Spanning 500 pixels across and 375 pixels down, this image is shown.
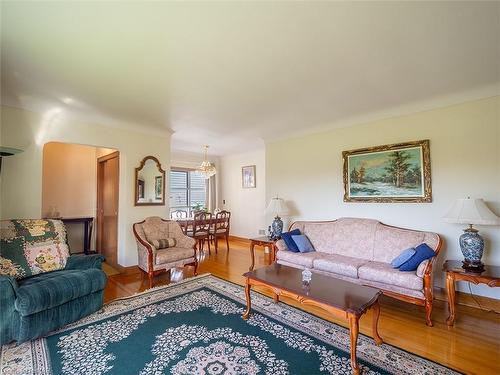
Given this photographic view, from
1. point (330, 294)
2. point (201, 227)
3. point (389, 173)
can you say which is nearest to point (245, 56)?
point (330, 294)

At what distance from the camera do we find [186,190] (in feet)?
22.6

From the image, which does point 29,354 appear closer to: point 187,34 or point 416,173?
point 187,34

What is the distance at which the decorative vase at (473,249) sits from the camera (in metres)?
2.48

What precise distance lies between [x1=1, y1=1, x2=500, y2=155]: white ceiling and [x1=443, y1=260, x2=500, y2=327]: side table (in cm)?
195

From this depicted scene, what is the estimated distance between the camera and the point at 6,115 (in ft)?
9.69

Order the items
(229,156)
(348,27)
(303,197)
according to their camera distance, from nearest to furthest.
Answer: (348,27)
(303,197)
(229,156)

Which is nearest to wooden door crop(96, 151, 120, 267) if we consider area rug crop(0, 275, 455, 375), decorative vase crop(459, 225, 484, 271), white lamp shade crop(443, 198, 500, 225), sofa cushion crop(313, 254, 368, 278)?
area rug crop(0, 275, 455, 375)

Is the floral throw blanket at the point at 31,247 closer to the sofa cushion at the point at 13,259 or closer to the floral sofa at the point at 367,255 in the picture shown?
the sofa cushion at the point at 13,259

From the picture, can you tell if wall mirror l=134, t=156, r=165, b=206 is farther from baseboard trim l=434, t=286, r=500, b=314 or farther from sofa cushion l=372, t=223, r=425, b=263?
baseboard trim l=434, t=286, r=500, b=314

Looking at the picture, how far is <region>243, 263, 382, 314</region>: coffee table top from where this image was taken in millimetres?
1913

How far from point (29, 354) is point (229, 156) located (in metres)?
5.74

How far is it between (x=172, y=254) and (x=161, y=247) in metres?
0.32

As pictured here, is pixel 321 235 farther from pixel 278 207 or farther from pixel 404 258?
pixel 404 258

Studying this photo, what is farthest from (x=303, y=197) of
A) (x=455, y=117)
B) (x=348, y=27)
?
(x=348, y=27)
